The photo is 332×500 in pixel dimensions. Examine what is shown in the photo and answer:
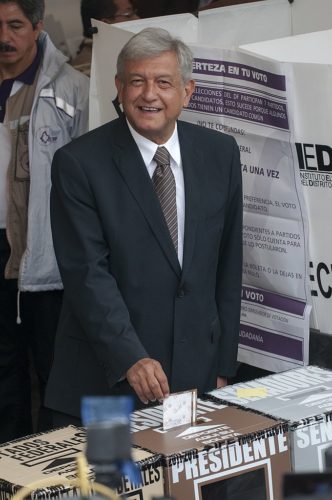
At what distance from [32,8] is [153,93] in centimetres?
125

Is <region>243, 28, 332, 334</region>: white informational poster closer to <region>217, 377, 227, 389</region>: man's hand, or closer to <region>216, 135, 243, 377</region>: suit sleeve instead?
<region>216, 135, 243, 377</region>: suit sleeve

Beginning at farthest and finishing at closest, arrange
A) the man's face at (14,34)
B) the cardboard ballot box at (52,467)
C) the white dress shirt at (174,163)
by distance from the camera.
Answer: the man's face at (14,34) < the white dress shirt at (174,163) < the cardboard ballot box at (52,467)

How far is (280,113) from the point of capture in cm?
323

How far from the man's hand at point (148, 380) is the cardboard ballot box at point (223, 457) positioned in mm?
335

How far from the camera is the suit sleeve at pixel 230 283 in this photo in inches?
126

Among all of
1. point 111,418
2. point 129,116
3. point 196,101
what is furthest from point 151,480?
point 196,101

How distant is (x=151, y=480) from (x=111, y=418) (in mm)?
748

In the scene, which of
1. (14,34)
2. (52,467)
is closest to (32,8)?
(14,34)

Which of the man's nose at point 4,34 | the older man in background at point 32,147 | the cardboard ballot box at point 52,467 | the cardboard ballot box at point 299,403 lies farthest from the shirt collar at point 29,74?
the cardboard ballot box at point 52,467

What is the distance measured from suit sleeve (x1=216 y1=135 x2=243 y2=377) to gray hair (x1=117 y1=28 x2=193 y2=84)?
0.32 meters

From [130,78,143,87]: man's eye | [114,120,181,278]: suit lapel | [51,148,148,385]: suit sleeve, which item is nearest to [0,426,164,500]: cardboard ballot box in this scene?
[51,148,148,385]: suit sleeve

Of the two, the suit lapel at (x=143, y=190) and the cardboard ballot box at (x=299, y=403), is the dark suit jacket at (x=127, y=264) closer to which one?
the suit lapel at (x=143, y=190)

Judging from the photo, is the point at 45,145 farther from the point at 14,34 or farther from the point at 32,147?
the point at 14,34

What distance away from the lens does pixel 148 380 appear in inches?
108
